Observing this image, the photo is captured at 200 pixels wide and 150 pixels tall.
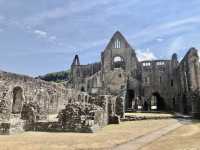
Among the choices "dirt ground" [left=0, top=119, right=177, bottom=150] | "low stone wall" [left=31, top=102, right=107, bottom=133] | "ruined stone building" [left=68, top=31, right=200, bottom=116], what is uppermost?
"ruined stone building" [left=68, top=31, right=200, bottom=116]

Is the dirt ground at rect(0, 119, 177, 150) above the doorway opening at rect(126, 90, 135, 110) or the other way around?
the other way around

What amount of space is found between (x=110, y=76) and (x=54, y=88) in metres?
22.9

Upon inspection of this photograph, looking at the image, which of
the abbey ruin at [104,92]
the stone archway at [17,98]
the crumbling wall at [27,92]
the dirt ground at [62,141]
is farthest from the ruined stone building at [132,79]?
the dirt ground at [62,141]

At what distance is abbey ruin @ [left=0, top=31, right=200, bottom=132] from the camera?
15938 mm

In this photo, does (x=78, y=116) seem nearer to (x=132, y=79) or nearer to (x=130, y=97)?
(x=132, y=79)

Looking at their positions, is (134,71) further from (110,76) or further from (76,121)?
(76,121)

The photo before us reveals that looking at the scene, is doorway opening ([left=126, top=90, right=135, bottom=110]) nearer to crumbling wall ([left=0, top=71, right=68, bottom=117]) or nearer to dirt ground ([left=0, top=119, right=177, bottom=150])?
crumbling wall ([left=0, top=71, right=68, bottom=117])

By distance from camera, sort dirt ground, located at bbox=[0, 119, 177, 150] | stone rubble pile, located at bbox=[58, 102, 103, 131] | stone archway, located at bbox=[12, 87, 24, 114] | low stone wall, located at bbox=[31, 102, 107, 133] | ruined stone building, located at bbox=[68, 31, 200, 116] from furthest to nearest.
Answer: ruined stone building, located at bbox=[68, 31, 200, 116], stone archway, located at bbox=[12, 87, 24, 114], stone rubble pile, located at bbox=[58, 102, 103, 131], low stone wall, located at bbox=[31, 102, 107, 133], dirt ground, located at bbox=[0, 119, 177, 150]

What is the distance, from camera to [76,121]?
15195 mm

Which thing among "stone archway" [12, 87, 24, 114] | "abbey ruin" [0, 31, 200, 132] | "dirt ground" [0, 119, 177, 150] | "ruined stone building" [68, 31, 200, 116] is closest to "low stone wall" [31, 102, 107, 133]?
"abbey ruin" [0, 31, 200, 132]

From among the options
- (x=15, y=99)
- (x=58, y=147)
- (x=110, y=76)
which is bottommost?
(x=58, y=147)

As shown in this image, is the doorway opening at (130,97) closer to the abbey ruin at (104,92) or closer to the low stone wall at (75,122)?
the abbey ruin at (104,92)

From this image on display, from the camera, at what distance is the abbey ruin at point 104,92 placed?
15.9 meters

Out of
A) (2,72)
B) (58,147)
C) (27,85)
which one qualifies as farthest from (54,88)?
(58,147)
